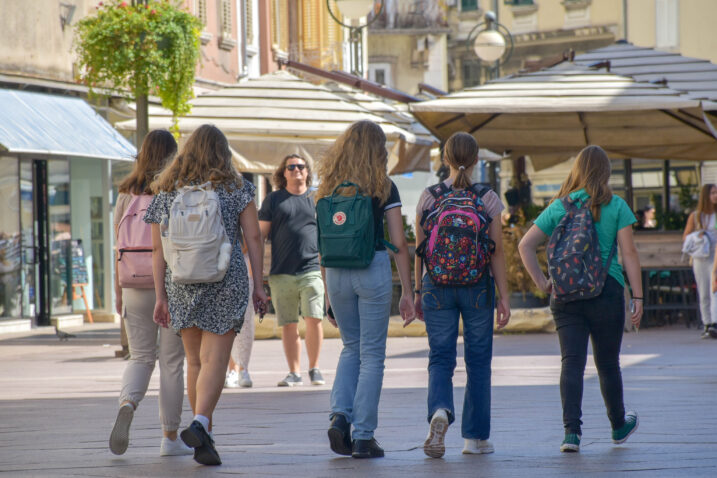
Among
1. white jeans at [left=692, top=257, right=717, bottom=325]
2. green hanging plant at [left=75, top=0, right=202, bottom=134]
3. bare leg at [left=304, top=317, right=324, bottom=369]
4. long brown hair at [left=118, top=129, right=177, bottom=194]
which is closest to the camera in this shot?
long brown hair at [left=118, top=129, right=177, bottom=194]

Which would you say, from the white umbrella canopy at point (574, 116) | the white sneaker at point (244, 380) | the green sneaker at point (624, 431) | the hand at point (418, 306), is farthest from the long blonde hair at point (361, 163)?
the white umbrella canopy at point (574, 116)

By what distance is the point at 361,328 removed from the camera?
23.4 feet

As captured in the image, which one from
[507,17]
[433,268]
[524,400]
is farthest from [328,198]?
[507,17]

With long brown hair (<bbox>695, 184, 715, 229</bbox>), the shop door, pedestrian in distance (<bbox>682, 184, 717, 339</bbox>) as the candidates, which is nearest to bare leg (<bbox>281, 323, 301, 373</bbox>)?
pedestrian in distance (<bbox>682, 184, 717, 339</bbox>)

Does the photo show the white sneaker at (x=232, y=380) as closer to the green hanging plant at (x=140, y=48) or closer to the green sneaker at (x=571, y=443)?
the green sneaker at (x=571, y=443)

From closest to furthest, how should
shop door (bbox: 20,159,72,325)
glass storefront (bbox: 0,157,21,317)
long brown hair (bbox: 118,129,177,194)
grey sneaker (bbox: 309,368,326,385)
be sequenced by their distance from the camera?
1. long brown hair (bbox: 118,129,177,194)
2. grey sneaker (bbox: 309,368,326,385)
3. glass storefront (bbox: 0,157,21,317)
4. shop door (bbox: 20,159,72,325)

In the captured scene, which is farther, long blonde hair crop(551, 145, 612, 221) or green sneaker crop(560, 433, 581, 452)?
long blonde hair crop(551, 145, 612, 221)

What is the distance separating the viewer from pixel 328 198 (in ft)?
23.5

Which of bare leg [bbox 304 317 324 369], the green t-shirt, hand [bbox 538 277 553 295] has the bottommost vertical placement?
bare leg [bbox 304 317 324 369]

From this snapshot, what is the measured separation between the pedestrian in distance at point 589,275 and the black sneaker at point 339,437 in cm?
111

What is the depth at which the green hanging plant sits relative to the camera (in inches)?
591

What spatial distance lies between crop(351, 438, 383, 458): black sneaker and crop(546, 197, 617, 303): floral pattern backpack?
4.09 feet

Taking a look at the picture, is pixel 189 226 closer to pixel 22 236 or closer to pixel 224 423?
pixel 224 423

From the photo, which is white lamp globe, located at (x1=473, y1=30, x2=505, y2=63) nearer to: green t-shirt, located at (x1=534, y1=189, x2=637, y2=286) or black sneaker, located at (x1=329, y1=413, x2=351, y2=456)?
green t-shirt, located at (x1=534, y1=189, x2=637, y2=286)
